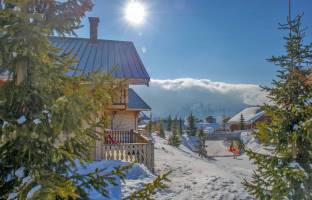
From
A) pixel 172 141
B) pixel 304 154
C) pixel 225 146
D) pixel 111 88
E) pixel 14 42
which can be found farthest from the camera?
pixel 225 146

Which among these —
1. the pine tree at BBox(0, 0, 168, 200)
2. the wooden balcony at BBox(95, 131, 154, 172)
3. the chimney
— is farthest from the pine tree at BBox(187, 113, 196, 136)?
the pine tree at BBox(0, 0, 168, 200)

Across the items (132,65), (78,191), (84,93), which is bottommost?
(78,191)

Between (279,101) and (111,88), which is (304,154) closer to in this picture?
(279,101)

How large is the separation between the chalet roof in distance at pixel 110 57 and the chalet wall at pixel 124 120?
4.82m

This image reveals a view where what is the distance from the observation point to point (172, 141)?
38.7 meters

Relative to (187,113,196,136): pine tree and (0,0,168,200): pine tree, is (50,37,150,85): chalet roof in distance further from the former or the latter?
(187,113,196,136): pine tree

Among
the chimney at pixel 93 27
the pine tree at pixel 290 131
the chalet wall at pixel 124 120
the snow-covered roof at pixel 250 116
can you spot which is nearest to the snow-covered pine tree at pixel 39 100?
the pine tree at pixel 290 131

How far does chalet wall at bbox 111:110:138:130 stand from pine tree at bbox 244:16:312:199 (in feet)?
48.3

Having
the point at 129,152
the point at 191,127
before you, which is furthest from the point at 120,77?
the point at 191,127

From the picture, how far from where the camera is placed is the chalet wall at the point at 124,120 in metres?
20.1

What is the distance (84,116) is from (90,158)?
0.86m

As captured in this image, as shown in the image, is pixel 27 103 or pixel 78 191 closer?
pixel 27 103

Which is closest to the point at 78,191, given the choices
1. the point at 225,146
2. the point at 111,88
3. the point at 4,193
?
the point at 4,193

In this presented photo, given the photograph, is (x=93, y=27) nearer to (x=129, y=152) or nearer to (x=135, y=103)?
(x=135, y=103)
